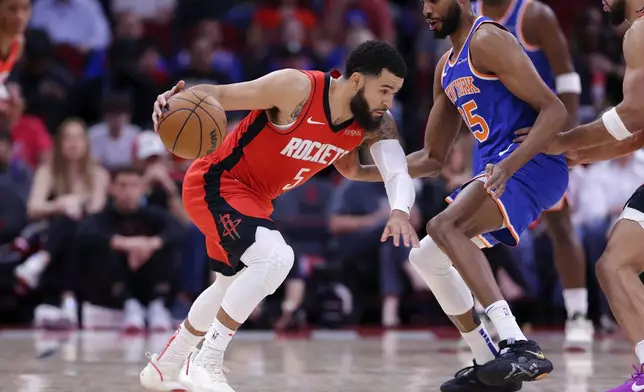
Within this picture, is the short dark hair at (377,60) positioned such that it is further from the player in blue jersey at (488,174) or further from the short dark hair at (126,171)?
the short dark hair at (126,171)

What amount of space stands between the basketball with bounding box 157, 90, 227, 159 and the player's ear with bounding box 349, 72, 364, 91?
2.28 feet

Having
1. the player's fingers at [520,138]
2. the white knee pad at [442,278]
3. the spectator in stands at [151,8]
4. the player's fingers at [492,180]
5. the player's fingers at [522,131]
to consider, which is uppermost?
the spectator in stands at [151,8]

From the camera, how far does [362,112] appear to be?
4891mm

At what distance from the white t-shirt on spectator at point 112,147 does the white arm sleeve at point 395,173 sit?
5.49 meters

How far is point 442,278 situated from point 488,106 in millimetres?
877

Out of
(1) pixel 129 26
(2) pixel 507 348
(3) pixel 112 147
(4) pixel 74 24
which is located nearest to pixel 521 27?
(2) pixel 507 348

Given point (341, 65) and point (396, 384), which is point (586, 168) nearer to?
point (341, 65)

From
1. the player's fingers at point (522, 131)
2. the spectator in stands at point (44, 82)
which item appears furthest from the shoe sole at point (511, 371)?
the spectator in stands at point (44, 82)

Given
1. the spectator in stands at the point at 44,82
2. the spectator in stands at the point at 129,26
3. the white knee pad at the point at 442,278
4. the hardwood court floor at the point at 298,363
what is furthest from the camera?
the spectator in stands at the point at 129,26

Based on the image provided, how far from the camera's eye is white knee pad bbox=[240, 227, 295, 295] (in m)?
4.61

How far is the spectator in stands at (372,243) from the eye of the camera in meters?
8.90

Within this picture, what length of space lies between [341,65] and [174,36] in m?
2.41

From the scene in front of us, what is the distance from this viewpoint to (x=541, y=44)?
6629mm

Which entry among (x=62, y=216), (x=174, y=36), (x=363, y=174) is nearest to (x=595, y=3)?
(x=174, y=36)
